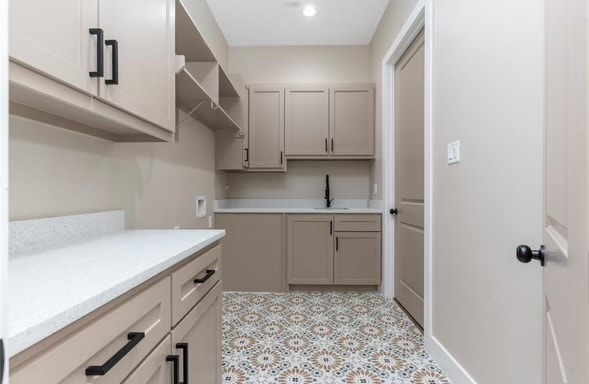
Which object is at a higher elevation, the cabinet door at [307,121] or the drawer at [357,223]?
the cabinet door at [307,121]

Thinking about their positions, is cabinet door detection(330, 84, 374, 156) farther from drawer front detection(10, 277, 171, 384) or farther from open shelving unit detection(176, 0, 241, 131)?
drawer front detection(10, 277, 171, 384)

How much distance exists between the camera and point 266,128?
3238 mm

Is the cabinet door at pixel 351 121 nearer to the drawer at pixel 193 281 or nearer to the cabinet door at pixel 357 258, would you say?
the cabinet door at pixel 357 258

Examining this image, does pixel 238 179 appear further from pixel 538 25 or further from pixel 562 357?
pixel 562 357

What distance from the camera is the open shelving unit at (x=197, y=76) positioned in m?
1.52

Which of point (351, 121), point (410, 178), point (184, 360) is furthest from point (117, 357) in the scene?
point (351, 121)

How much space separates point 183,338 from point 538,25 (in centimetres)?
158

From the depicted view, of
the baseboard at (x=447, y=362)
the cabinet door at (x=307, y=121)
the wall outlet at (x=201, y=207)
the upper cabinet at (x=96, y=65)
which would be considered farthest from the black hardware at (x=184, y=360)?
the cabinet door at (x=307, y=121)

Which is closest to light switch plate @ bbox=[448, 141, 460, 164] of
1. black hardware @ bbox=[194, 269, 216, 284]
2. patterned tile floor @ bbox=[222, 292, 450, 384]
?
patterned tile floor @ bbox=[222, 292, 450, 384]

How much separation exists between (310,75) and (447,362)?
3.07 meters

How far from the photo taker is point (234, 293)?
2.89 m

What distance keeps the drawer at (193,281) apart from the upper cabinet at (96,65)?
21.7 inches

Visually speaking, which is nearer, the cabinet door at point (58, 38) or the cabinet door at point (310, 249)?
the cabinet door at point (58, 38)

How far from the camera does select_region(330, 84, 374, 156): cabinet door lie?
3.18 metres
